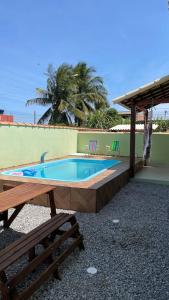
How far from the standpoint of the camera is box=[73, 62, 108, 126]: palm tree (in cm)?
2504

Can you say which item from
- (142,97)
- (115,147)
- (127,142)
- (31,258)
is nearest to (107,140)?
(115,147)

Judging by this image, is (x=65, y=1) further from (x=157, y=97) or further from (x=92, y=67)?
(x=92, y=67)

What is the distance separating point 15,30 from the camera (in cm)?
1862

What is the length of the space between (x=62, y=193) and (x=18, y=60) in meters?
22.9

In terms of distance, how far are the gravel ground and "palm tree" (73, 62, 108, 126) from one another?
19.0m

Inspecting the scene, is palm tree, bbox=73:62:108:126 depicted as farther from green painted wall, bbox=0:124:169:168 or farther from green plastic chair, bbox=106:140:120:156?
green plastic chair, bbox=106:140:120:156

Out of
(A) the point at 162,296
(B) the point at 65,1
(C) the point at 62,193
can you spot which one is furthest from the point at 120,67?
(A) the point at 162,296

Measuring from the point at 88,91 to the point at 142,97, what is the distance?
1800cm

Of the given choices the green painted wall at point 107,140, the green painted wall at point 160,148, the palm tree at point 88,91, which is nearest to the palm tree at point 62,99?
the palm tree at point 88,91

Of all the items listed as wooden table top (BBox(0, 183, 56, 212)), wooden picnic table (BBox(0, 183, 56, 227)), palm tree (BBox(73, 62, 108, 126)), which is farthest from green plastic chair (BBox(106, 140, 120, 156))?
Answer: palm tree (BBox(73, 62, 108, 126))

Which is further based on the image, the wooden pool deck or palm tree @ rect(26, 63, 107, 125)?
palm tree @ rect(26, 63, 107, 125)

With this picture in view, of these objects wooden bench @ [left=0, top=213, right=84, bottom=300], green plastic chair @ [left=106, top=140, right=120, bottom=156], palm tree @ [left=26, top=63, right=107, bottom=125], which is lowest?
wooden bench @ [left=0, top=213, right=84, bottom=300]

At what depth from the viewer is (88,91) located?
88.4 ft

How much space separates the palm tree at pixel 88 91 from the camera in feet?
82.1
